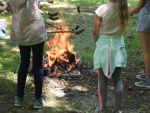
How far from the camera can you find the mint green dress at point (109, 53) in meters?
5.34

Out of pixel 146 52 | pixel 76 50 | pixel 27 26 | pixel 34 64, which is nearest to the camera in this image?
pixel 27 26

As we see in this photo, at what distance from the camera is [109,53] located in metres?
5.36

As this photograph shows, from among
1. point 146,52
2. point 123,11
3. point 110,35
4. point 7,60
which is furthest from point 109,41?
point 7,60

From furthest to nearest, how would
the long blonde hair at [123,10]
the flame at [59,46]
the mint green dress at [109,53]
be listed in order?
the flame at [59,46] < the mint green dress at [109,53] < the long blonde hair at [123,10]

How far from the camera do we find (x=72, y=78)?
7023 mm

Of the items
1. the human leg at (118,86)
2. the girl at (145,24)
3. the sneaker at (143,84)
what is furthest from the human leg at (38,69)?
the sneaker at (143,84)

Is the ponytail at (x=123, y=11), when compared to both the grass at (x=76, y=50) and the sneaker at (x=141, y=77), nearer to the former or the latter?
the grass at (x=76, y=50)

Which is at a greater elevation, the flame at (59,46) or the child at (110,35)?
the child at (110,35)

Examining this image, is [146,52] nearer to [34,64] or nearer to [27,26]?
[34,64]

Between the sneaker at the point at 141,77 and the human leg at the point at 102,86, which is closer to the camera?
the human leg at the point at 102,86

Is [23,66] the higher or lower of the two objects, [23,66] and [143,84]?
the higher

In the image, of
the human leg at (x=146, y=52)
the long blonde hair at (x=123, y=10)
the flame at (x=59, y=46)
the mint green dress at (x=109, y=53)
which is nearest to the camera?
the long blonde hair at (x=123, y=10)

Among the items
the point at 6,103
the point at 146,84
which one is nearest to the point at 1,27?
the point at 6,103

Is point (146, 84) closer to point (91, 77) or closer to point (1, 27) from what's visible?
point (91, 77)
